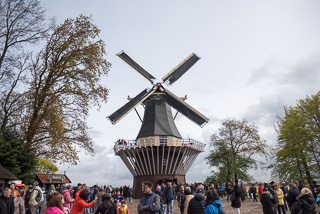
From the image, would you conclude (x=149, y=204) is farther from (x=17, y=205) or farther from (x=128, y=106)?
(x=128, y=106)

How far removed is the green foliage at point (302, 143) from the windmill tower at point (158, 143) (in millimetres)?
9202

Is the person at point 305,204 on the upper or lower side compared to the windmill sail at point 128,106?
lower

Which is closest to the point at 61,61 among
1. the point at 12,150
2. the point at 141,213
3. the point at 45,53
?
the point at 45,53

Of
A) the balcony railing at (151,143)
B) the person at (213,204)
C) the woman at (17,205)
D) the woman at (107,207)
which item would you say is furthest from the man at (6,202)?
the balcony railing at (151,143)

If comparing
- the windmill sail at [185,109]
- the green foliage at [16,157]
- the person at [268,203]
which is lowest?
the person at [268,203]

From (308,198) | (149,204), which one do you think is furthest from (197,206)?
(308,198)

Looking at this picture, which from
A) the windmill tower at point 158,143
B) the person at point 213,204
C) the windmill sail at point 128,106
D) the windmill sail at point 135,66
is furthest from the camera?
the windmill sail at point 135,66

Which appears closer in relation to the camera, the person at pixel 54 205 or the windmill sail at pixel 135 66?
the person at pixel 54 205

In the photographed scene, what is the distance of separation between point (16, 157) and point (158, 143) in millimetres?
14175

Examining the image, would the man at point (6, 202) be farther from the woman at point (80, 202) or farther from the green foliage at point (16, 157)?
the green foliage at point (16, 157)

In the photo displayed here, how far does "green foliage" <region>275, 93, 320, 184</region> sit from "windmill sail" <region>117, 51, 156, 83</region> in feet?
58.0

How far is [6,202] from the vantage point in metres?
7.70

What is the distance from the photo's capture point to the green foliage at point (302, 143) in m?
26.2

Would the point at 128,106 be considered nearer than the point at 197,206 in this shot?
No
